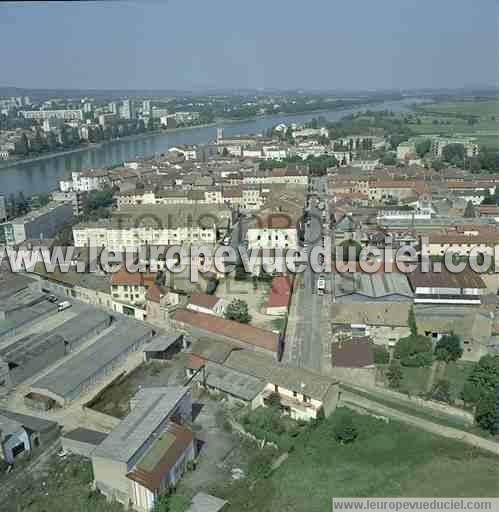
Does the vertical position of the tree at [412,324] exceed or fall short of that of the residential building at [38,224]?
it falls short

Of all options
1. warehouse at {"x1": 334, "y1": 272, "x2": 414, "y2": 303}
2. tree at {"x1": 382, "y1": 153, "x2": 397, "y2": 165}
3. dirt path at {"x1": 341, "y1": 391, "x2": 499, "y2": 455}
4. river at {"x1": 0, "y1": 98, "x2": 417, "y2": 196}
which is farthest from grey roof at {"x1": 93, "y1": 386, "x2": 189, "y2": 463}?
tree at {"x1": 382, "y1": 153, "x2": 397, "y2": 165}

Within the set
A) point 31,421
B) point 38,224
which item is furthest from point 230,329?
point 38,224

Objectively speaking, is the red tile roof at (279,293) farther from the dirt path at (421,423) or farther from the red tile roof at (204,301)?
the dirt path at (421,423)

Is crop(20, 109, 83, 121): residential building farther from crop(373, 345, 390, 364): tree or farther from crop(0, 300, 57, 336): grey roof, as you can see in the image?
crop(373, 345, 390, 364): tree

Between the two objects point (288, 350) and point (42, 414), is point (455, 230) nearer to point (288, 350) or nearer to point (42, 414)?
point (288, 350)

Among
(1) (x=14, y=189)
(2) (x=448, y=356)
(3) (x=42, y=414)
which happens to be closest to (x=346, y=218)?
(2) (x=448, y=356)

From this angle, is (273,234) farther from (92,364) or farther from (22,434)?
(22,434)

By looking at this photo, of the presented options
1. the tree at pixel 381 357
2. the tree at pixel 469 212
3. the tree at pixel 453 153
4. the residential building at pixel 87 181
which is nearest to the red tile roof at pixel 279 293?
the tree at pixel 381 357
